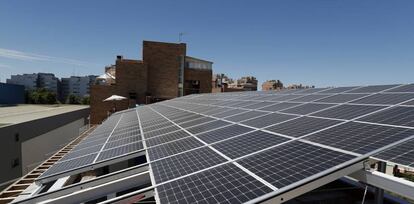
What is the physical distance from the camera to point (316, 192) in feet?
27.6

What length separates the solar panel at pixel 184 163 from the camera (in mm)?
5695

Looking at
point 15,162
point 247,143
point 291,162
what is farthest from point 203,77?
point 291,162

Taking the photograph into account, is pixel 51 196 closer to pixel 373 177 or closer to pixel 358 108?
pixel 373 177

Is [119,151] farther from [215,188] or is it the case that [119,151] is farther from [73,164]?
[215,188]

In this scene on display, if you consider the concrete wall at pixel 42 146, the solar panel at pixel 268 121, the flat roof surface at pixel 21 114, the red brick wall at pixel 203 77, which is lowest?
the concrete wall at pixel 42 146

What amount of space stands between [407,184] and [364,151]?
A: 2.96 ft

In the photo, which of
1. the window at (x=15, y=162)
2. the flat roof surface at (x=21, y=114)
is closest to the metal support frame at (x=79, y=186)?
the window at (x=15, y=162)

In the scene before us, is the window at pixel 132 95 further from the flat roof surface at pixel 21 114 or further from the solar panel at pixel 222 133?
the solar panel at pixel 222 133

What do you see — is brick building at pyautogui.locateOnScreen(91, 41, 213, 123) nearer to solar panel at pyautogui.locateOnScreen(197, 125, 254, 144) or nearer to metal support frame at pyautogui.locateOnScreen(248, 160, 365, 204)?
solar panel at pyautogui.locateOnScreen(197, 125, 254, 144)

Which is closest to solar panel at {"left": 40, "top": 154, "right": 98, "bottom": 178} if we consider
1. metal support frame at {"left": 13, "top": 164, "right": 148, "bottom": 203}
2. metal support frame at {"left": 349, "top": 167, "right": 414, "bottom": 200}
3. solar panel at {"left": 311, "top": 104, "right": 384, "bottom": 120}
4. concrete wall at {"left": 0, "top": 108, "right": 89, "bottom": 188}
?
metal support frame at {"left": 13, "top": 164, "right": 148, "bottom": 203}

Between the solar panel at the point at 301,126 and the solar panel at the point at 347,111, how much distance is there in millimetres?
491

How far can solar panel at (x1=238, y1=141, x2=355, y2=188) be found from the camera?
4445 mm

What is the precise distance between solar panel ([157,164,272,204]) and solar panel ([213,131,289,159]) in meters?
0.80

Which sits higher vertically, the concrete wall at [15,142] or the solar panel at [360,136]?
the solar panel at [360,136]
